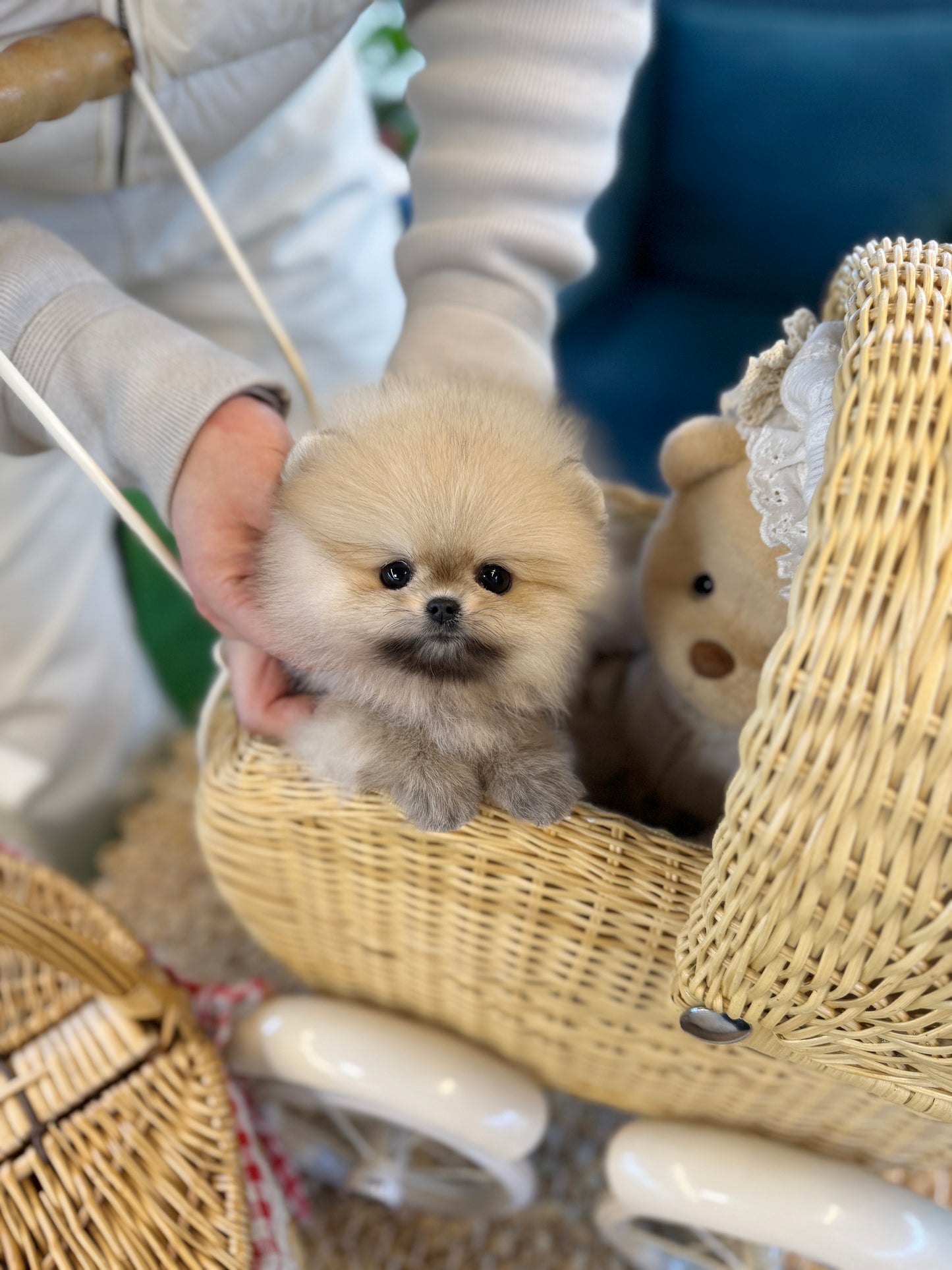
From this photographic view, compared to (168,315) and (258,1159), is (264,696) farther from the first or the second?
(168,315)

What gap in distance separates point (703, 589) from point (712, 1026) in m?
0.40

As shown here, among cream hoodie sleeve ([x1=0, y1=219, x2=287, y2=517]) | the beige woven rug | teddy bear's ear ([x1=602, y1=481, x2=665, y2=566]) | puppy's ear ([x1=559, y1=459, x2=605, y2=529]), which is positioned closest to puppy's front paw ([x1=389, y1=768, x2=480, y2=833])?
puppy's ear ([x1=559, y1=459, x2=605, y2=529])

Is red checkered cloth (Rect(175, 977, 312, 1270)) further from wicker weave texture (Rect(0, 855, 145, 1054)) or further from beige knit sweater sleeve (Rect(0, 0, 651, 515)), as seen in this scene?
beige knit sweater sleeve (Rect(0, 0, 651, 515))

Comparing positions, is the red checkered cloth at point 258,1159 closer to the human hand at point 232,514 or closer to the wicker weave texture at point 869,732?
the human hand at point 232,514

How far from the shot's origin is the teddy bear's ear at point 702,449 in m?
0.84

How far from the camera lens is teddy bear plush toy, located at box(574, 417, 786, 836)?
2.73 ft

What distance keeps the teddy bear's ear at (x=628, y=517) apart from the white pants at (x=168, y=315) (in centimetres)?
41

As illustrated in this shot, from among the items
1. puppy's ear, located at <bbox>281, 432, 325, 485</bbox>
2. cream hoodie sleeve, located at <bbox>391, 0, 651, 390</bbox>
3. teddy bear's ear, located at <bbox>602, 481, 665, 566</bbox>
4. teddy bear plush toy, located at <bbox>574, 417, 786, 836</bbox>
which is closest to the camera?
puppy's ear, located at <bbox>281, 432, 325, 485</bbox>

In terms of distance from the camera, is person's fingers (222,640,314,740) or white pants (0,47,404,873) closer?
person's fingers (222,640,314,740)

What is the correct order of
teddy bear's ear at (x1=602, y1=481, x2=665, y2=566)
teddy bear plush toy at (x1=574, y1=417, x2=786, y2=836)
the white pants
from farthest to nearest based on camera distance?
the white pants, teddy bear's ear at (x1=602, y1=481, x2=665, y2=566), teddy bear plush toy at (x1=574, y1=417, x2=786, y2=836)

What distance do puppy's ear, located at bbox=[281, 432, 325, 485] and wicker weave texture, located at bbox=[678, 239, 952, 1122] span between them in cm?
39

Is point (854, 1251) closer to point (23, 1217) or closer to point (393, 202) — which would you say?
point (23, 1217)

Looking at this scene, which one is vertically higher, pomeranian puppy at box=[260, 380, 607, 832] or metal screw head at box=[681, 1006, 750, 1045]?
pomeranian puppy at box=[260, 380, 607, 832]

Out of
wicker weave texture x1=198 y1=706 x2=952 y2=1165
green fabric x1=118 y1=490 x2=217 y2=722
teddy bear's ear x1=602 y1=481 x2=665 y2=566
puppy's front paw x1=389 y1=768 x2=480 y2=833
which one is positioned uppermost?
teddy bear's ear x1=602 y1=481 x2=665 y2=566
